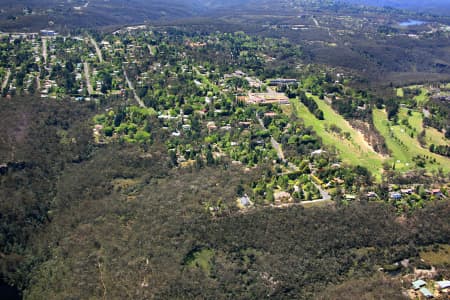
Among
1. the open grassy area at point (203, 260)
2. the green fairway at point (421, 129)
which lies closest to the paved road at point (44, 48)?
the open grassy area at point (203, 260)

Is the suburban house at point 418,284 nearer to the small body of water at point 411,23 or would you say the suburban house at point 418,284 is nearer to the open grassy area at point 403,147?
the open grassy area at point 403,147

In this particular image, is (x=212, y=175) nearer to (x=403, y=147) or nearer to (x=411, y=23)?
(x=403, y=147)

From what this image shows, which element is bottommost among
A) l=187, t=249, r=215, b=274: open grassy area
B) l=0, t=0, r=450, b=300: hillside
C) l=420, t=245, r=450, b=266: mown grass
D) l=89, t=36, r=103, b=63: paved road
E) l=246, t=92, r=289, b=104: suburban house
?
l=420, t=245, r=450, b=266: mown grass

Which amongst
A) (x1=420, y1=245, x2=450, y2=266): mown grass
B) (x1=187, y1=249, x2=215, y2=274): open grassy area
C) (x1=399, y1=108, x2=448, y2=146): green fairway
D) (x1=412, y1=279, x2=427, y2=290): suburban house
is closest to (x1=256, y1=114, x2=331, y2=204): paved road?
(x1=420, y1=245, x2=450, y2=266): mown grass

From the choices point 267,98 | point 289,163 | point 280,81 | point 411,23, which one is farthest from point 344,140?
point 411,23

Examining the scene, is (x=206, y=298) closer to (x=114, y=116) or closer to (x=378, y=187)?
(x=378, y=187)

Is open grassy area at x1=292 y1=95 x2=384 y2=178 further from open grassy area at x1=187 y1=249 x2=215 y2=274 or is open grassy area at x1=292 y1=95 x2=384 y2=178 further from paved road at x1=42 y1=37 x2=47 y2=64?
paved road at x1=42 y1=37 x2=47 y2=64

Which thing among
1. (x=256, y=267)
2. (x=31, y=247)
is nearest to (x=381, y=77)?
(x=256, y=267)
